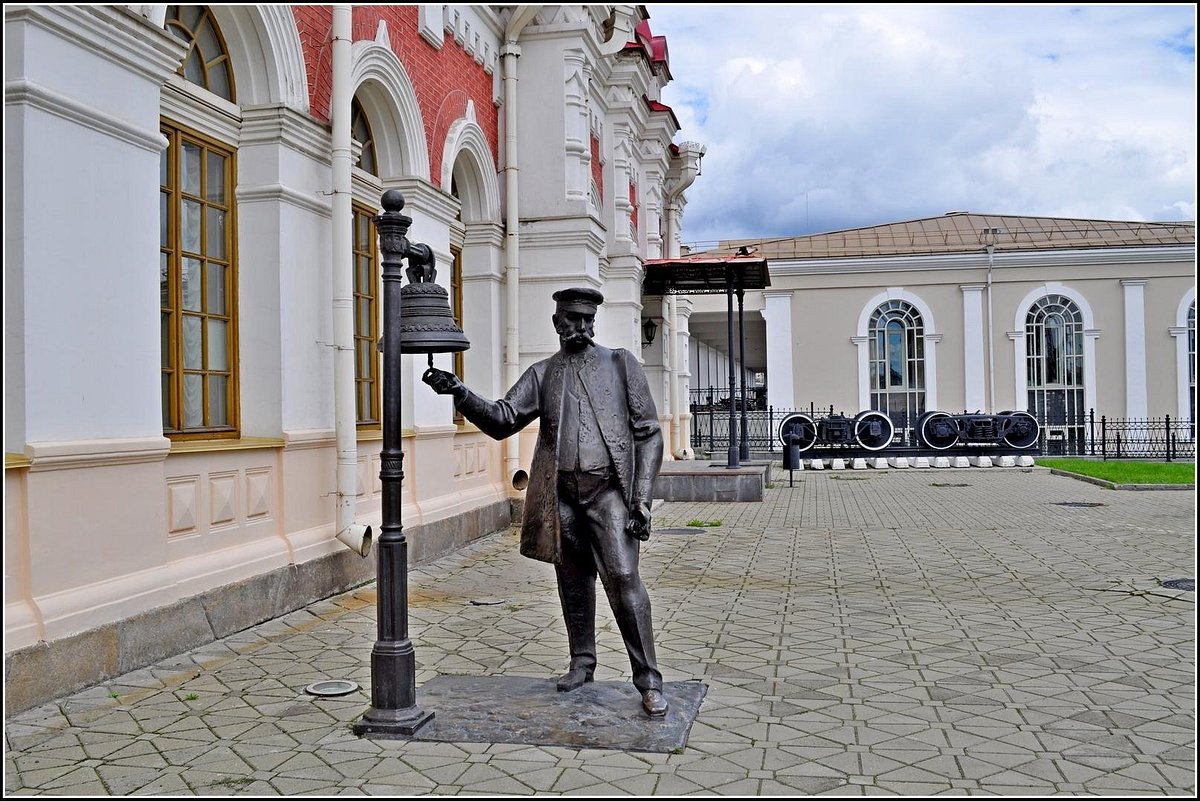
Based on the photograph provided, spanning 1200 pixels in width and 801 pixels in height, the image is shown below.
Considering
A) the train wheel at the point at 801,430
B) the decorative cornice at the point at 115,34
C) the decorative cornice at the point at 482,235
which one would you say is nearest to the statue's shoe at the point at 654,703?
the decorative cornice at the point at 115,34

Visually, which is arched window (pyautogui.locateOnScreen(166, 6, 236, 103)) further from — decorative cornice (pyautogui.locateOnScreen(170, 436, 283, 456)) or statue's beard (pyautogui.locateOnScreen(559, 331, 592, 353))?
statue's beard (pyautogui.locateOnScreen(559, 331, 592, 353))

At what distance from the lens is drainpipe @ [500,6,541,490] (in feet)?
38.7

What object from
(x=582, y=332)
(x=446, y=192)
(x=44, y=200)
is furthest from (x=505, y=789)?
(x=446, y=192)

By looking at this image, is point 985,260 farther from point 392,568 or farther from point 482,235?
point 392,568

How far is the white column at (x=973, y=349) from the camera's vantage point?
2817cm

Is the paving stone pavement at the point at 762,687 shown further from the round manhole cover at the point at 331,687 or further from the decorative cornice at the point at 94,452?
the decorative cornice at the point at 94,452

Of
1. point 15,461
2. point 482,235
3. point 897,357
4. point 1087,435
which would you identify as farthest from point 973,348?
point 15,461

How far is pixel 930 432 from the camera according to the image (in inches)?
939

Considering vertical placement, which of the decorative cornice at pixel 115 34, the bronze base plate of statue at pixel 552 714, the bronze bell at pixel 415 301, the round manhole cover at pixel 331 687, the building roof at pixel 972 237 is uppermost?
the building roof at pixel 972 237

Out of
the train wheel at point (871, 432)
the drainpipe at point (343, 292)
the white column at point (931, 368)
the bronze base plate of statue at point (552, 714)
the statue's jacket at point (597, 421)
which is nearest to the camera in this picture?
the bronze base plate of statue at point (552, 714)

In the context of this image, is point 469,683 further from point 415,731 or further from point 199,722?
point 199,722

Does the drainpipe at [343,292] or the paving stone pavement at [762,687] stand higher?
the drainpipe at [343,292]

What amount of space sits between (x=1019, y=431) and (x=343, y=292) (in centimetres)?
1975

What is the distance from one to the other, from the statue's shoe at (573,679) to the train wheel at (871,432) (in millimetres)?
19666
